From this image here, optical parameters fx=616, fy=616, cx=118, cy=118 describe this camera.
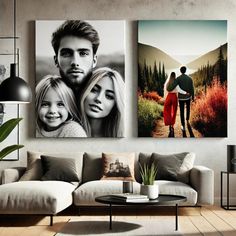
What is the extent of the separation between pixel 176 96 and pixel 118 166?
4.25 feet

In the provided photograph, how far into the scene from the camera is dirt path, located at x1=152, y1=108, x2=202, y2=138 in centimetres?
834

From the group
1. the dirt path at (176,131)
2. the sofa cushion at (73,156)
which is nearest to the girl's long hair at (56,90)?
the sofa cushion at (73,156)

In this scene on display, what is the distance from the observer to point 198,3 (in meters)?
8.40

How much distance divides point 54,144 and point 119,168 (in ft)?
3.52

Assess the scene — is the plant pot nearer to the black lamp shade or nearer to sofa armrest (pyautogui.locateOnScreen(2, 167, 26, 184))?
the black lamp shade

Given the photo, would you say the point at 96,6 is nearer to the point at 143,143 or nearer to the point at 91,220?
the point at 143,143

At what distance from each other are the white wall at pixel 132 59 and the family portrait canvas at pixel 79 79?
0.10 m

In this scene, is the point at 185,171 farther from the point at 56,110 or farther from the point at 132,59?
the point at 56,110

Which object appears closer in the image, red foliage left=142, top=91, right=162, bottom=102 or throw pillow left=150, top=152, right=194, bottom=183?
throw pillow left=150, top=152, right=194, bottom=183

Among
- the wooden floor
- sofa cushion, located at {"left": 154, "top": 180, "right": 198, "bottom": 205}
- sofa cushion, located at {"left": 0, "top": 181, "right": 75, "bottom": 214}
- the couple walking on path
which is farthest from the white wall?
sofa cushion, located at {"left": 0, "top": 181, "right": 75, "bottom": 214}

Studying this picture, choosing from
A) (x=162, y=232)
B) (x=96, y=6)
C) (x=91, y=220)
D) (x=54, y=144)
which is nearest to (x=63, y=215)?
(x=91, y=220)

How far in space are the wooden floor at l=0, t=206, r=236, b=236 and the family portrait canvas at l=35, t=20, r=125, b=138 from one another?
1251mm

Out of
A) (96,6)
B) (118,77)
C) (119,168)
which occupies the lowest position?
(119,168)

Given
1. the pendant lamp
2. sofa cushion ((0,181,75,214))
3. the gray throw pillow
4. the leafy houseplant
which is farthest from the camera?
the gray throw pillow
